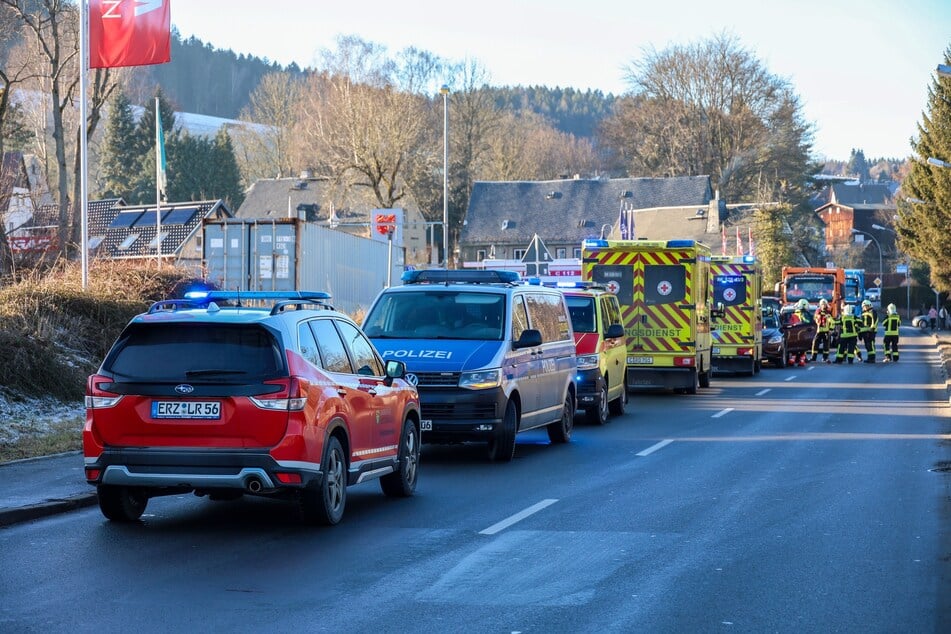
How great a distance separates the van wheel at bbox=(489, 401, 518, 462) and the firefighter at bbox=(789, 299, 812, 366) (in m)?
27.7

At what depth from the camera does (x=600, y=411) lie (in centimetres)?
1995

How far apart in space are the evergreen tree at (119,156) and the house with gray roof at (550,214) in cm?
2438

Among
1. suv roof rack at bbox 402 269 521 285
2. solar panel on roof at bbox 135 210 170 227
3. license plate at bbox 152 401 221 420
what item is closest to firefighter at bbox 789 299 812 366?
suv roof rack at bbox 402 269 521 285

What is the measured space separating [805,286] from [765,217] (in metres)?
15.6

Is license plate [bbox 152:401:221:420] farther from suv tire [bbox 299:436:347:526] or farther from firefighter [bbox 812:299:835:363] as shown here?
firefighter [bbox 812:299:835:363]

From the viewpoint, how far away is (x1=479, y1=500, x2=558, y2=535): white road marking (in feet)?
32.9

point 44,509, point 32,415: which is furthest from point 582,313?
point 44,509

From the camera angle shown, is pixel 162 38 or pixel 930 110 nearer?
pixel 162 38

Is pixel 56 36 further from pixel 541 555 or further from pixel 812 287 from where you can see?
pixel 812 287

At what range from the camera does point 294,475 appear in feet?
31.0

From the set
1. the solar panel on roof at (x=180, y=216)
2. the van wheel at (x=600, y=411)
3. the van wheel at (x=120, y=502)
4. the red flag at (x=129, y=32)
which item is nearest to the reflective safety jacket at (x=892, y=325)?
the van wheel at (x=600, y=411)

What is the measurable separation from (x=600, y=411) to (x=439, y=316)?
5475 mm

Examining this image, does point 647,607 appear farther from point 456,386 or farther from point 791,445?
point 791,445

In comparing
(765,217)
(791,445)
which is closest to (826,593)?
(791,445)
